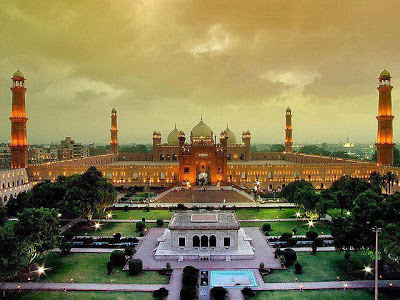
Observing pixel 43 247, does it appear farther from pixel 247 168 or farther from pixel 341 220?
pixel 247 168

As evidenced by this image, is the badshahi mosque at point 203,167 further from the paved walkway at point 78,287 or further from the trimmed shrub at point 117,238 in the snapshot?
the paved walkway at point 78,287

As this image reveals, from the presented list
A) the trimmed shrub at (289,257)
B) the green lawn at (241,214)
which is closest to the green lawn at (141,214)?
the green lawn at (241,214)

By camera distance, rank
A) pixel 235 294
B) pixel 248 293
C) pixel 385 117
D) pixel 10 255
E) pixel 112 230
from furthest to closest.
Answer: pixel 385 117
pixel 112 230
pixel 235 294
pixel 248 293
pixel 10 255

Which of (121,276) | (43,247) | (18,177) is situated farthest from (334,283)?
(18,177)

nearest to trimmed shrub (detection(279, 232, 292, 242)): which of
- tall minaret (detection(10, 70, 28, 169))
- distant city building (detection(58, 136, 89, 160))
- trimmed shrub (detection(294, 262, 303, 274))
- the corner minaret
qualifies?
trimmed shrub (detection(294, 262, 303, 274))

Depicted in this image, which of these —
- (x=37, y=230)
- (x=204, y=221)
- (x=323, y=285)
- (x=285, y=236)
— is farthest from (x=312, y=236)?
(x=37, y=230)

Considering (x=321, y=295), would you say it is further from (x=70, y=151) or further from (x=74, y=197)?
(x=70, y=151)

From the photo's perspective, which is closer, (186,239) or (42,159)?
(186,239)

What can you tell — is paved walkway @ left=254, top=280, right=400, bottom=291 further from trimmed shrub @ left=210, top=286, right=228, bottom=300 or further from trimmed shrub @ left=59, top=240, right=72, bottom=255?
trimmed shrub @ left=59, top=240, right=72, bottom=255
